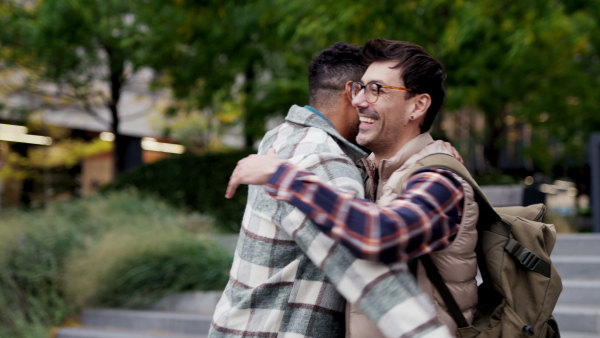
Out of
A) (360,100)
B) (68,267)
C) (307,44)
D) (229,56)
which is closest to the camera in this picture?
(360,100)

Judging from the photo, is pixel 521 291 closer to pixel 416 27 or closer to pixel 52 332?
pixel 52 332

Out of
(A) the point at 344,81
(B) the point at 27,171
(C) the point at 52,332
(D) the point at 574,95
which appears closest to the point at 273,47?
(D) the point at 574,95

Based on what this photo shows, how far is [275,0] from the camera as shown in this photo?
1007cm

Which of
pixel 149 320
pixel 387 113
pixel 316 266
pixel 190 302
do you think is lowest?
pixel 149 320

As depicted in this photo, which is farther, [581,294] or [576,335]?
[581,294]

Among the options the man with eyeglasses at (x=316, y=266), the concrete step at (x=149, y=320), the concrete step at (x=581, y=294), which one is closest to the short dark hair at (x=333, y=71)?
the man with eyeglasses at (x=316, y=266)

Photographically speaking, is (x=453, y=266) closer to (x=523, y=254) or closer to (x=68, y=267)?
(x=523, y=254)

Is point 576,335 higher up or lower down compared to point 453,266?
lower down

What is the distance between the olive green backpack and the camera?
6.23 ft

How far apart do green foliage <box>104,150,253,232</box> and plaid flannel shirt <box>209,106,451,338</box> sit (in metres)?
8.61

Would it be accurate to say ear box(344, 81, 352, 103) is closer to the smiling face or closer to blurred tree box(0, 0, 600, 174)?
the smiling face

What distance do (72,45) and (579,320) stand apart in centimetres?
1194

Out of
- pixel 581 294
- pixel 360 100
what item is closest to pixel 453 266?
pixel 360 100

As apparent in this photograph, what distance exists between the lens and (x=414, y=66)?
80.5 inches
